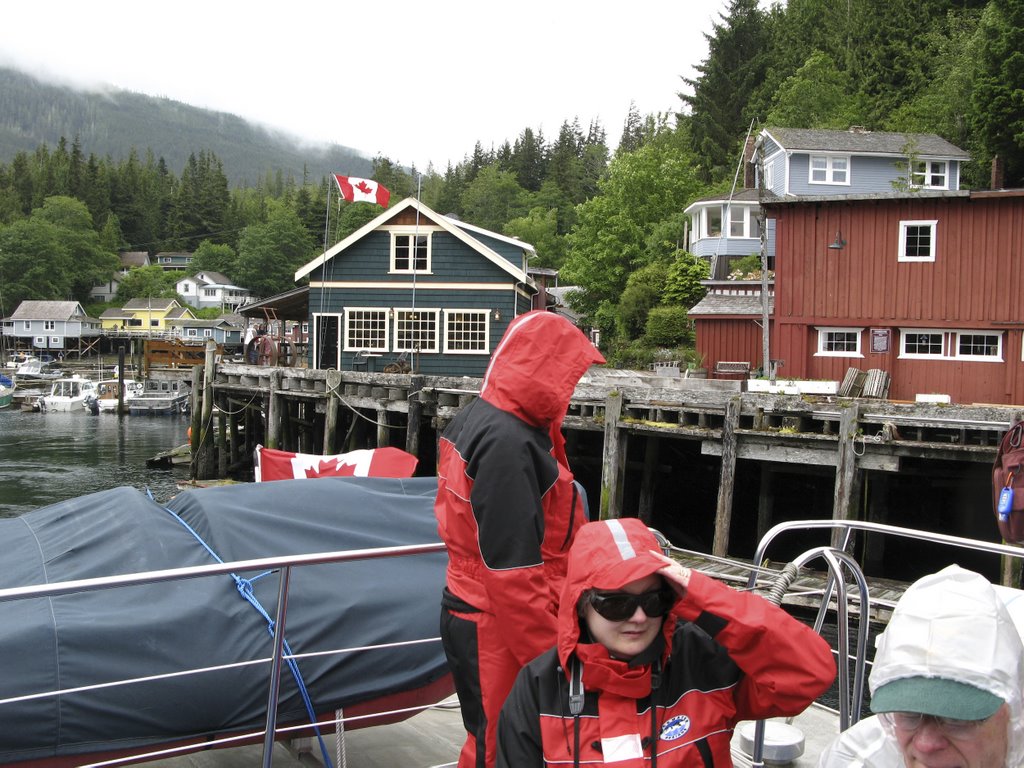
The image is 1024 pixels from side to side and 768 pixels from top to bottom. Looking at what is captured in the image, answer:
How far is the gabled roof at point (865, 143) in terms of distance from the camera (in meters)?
36.3

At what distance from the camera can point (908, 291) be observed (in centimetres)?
2284

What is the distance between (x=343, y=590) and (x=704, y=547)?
15.1 meters

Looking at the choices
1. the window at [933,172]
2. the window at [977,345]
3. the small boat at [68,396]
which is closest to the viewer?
the window at [977,345]

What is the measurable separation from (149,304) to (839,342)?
318 feet

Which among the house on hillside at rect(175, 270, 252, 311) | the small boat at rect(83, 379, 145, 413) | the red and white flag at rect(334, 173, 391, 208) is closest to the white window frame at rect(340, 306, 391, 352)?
the red and white flag at rect(334, 173, 391, 208)

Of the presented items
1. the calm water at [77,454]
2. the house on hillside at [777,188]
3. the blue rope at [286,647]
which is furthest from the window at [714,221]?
the blue rope at [286,647]

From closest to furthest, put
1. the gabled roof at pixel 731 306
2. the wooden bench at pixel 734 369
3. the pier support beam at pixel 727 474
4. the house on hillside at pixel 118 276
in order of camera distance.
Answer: the pier support beam at pixel 727 474, the wooden bench at pixel 734 369, the gabled roof at pixel 731 306, the house on hillside at pixel 118 276

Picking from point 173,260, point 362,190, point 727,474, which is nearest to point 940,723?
point 727,474

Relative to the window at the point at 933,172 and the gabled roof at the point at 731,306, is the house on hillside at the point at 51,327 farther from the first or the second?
the window at the point at 933,172

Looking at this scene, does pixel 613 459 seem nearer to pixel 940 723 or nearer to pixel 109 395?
pixel 940 723

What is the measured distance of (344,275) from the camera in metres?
30.5

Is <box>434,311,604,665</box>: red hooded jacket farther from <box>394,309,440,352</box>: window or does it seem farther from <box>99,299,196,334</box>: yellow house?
<box>99,299,196,334</box>: yellow house

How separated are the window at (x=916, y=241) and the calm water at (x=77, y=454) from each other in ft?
65.8

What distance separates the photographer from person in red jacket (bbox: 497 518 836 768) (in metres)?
2.31
